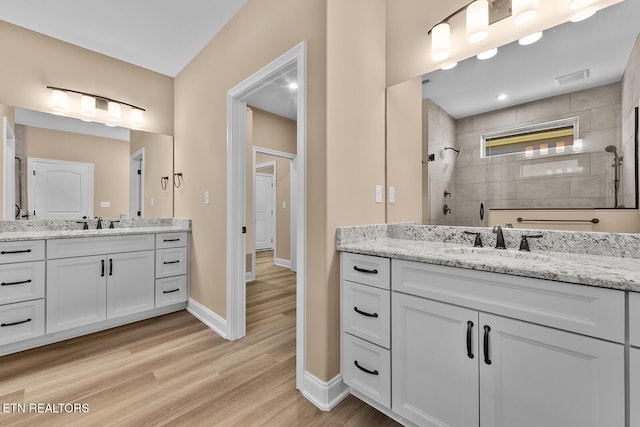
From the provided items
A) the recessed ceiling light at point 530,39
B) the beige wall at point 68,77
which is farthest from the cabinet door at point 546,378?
the beige wall at point 68,77

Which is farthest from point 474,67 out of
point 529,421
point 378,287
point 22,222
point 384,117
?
point 22,222


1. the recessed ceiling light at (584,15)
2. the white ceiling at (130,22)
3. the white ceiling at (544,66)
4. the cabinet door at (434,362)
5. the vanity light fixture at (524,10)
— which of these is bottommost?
the cabinet door at (434,362)

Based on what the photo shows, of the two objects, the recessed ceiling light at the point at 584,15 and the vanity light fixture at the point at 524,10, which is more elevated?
the vanity light fixture at the point at 524,10

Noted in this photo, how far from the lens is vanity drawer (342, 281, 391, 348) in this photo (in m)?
1.36

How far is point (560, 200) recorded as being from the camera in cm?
131

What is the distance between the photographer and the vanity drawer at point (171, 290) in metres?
2.73

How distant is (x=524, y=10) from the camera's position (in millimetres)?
1280

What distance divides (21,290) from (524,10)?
3.55 metres

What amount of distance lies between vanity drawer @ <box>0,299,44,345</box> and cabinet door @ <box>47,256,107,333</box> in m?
0.06

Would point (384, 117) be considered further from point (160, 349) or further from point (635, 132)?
point (160, 349)

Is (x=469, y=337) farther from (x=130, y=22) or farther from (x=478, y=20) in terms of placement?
(x=130, y=22)

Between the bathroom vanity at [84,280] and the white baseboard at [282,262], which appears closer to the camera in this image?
the bathroom vanity at [84,280]

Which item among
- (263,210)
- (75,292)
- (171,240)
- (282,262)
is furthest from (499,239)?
(263,210)

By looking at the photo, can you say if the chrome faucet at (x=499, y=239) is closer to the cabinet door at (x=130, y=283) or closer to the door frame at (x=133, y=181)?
the cabinet door at (x=130, y=283)
